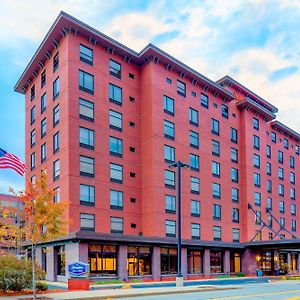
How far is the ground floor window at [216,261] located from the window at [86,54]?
28.4 meters

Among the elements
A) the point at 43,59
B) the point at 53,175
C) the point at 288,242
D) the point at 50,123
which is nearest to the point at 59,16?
the point at 43,59

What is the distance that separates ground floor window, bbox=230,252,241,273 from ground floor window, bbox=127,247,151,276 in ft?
54.4

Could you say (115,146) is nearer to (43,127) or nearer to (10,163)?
(43,127)

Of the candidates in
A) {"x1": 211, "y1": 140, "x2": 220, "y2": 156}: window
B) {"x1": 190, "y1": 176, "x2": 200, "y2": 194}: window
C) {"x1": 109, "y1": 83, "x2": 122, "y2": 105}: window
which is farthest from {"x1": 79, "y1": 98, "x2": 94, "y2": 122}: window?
{"x1": 211, "y1": 140, "x2": 220, "y2": 156}: window

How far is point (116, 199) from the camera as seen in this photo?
49875 mm

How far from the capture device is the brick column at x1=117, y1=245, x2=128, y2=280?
142ft

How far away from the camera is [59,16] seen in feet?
154

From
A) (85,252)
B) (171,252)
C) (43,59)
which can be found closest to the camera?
(85,252)

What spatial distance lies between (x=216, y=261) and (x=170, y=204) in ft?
35.5

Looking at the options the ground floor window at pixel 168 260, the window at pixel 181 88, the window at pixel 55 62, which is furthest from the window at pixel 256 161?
the window at pixel 55 62

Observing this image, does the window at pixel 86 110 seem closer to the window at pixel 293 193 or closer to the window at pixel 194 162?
the window at pixel 194 162

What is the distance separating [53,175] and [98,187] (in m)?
5.42

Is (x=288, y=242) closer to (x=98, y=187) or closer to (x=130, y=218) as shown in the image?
(x=130, y=218)

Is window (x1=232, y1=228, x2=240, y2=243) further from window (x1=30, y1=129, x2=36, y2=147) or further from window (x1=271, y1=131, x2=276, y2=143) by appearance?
window (x1=30, y1=129, x2=36, y2=147)
